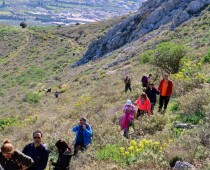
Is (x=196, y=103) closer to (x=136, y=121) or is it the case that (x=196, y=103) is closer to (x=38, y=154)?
(x=136, y=121)

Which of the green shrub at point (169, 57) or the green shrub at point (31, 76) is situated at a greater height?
the green shrub at point (169, 57)

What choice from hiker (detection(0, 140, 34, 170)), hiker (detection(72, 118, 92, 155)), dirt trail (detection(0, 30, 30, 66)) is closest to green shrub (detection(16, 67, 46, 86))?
dirt trail (detection(0, 30, 30, 66))

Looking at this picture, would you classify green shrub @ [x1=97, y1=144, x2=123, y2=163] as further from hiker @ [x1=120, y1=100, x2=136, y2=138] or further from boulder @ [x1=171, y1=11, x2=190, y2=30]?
boulder @ [x1=171, y1=11, x2=190, y2=30]

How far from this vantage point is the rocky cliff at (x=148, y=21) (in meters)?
36.5

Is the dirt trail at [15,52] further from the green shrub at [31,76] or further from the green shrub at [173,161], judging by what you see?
the green shrub at [173,161]

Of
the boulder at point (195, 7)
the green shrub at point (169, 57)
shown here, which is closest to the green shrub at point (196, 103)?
the green shrub at point (169, 57)

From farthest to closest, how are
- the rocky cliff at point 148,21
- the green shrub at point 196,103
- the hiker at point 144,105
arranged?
the rocky cliff at point 148,21
the hiker at point 144,105
the green shrub at point 196,103

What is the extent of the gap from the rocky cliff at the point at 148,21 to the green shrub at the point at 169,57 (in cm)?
1710

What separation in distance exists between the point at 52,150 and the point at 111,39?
36.9 metres

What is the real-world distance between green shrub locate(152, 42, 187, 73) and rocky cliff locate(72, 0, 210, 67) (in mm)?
17100

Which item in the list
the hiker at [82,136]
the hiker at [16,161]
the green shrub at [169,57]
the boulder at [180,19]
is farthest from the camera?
the boulder at [180,19]

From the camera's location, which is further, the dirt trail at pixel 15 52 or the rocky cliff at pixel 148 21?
the dirt trail at pixel 15 52

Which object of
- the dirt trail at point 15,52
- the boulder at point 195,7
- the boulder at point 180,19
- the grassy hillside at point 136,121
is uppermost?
the boulder at point 195,7

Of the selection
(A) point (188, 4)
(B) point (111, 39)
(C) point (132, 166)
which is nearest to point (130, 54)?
(A) point (188, 4)
